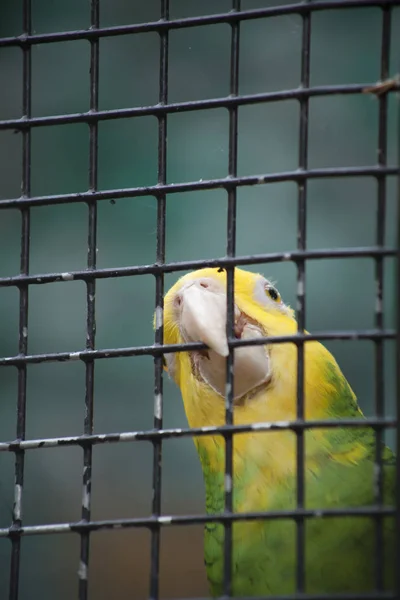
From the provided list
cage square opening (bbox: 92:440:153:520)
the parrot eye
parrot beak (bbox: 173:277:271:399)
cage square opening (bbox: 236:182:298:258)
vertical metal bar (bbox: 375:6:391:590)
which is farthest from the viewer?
cage square opening (bbox: 92:440:153:520)

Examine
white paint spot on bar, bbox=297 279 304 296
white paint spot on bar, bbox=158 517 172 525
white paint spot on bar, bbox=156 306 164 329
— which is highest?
white paint spot on bar, bbox=297 279 304 296

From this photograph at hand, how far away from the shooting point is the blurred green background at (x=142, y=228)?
4023 mm

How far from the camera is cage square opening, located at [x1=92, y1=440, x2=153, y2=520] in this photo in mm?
4211

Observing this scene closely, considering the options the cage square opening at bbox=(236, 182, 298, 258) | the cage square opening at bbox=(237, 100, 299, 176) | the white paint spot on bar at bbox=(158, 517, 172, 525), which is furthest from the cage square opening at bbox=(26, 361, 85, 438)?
the white paint spot on bar at bbox=(158, 517, 172, 525)

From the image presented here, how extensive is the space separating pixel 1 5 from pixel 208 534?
2307 mm

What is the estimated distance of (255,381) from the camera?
2143mm

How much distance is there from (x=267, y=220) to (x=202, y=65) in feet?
2.91

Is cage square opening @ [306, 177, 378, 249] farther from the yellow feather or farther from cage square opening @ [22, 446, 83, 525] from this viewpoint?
the yellow feather

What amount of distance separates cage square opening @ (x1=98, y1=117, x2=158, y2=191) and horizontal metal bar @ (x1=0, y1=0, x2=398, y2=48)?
6.97ft

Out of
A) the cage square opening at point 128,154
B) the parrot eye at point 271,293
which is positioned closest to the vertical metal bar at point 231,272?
the parrot eye at point 271,293

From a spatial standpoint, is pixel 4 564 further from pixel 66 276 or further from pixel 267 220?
pixel 66 276

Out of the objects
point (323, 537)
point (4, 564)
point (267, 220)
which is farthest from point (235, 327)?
point (4, 564)

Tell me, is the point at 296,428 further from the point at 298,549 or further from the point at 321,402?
the point at 321,402

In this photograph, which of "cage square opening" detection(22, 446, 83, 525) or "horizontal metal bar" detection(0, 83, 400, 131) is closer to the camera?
"horizontal metal bar" detection(0, 83, 400, 131)
